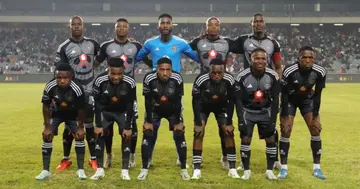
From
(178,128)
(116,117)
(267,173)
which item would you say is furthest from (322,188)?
(116,117)

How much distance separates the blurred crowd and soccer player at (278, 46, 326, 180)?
3953 centimetres

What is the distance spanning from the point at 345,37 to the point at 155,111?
51.1 m

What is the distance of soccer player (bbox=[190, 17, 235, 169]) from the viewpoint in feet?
27.1

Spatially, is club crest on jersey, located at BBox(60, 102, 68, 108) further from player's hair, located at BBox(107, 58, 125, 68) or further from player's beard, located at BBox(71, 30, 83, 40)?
player's beard, located at BBox(71, 30, 83, 40)

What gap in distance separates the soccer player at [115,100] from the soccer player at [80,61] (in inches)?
29.0

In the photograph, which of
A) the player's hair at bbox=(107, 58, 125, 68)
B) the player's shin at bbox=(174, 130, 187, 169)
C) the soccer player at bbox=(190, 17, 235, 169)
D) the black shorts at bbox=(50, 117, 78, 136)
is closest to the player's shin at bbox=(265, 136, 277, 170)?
the soccer player at bbox=(190, 17, 235, 169)

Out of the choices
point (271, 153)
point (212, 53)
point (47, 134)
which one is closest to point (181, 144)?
point (271, 153)

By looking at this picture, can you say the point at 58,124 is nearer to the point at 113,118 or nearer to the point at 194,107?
the point at 113,118

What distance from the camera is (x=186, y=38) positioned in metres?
52.5

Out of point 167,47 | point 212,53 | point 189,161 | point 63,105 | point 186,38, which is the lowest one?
point 189,161

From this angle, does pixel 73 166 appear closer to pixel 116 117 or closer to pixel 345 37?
pixel 116 117

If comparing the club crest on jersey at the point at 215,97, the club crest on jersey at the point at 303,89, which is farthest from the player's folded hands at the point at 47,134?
the club crest on jersey at the point at 303,89

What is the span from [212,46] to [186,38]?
146 feet

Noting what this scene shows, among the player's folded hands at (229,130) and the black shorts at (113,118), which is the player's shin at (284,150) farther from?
the black shorts at (113,118)
